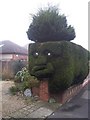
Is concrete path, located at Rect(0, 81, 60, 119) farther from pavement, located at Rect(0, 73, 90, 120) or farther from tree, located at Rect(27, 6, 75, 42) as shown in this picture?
tree, located at Rect(27, 6, 75, 42)

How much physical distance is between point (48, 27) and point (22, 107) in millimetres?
4495

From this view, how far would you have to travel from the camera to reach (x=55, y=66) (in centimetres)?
1248

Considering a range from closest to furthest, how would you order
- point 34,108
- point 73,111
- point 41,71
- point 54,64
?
point 34,108, point 73,111, point 41,71, point 54,64

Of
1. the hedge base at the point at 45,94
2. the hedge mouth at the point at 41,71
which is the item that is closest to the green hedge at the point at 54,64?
the hedge mouth at the point at 41,71

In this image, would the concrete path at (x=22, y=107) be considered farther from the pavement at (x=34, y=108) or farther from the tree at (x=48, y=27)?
the tree at (x=48, y=27)

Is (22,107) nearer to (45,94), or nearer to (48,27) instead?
(45,94)

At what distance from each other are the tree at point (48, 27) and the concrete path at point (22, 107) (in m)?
3.25

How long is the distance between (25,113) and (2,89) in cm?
428

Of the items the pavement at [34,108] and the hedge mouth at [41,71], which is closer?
the pavement at [34,108]

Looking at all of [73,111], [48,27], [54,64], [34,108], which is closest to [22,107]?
[34,108]

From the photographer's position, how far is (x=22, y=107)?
408 inches

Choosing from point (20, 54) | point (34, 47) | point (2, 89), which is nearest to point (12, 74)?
point (2, 89)

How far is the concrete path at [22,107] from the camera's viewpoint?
30.5 feet

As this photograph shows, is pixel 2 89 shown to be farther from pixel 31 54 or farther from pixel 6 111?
pixel 6 111
